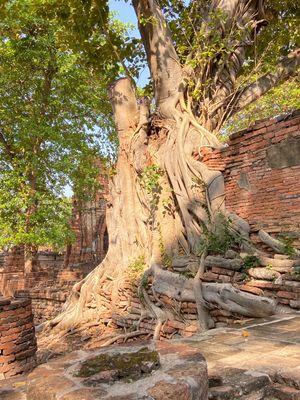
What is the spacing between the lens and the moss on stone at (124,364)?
1.66 m

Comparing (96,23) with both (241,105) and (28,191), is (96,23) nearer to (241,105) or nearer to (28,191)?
(241,105)

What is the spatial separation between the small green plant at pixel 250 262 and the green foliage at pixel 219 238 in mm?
422

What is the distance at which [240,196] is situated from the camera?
18.9 feet

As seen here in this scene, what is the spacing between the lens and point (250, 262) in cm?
475

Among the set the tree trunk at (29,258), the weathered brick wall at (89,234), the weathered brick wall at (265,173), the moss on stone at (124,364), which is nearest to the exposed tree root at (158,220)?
the weathered brick wall at (265,173)

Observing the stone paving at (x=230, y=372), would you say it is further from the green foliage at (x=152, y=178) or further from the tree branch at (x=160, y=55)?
the tree branch at (x=160, y=55)

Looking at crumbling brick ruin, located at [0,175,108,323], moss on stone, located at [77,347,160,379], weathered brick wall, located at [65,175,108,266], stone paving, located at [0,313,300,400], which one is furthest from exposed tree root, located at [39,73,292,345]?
weathered brick wall, located at [65,175,108,266]

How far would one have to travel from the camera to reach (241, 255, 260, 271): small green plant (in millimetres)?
4695

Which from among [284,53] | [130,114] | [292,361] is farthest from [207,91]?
[292,361]

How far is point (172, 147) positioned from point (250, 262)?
252cm

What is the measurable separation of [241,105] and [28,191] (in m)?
6.37

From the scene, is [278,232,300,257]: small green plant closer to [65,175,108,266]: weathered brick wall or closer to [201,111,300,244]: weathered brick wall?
[201,111,300,244]: weathered brick wall

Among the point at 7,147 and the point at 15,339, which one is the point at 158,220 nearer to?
the point at 15,339

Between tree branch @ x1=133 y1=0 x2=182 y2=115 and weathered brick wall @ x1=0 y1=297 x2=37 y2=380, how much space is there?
396 centimetres
